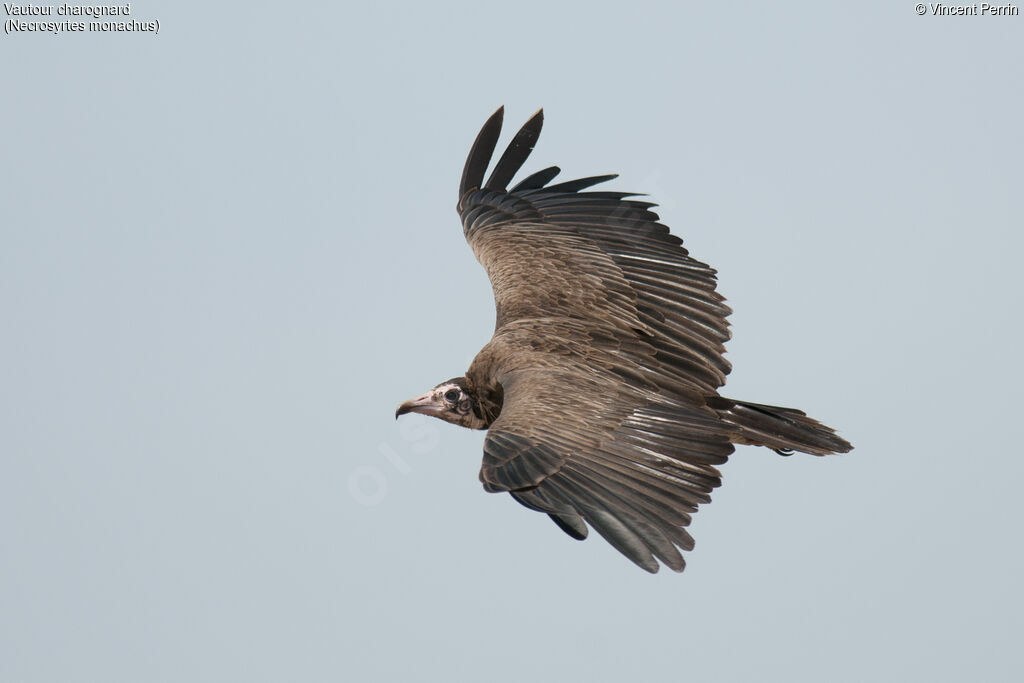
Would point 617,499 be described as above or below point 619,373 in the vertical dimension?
below

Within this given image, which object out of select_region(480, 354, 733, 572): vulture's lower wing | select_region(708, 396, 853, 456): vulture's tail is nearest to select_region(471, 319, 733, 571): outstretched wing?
select_region(480, 354, 733, 572): vulture's lower wing

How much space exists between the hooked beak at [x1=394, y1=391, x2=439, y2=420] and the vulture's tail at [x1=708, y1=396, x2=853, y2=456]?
7.32 feet

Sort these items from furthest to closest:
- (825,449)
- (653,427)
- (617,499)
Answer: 1. (825,449)
2. (653,427)
3. (617,499)

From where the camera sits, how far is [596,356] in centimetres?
977

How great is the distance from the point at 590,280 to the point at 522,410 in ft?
6.53

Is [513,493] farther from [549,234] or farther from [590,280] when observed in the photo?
[549,234]

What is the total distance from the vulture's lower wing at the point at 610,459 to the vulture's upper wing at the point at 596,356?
11 millimetres

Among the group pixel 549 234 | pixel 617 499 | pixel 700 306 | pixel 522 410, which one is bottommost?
pixel 617 499

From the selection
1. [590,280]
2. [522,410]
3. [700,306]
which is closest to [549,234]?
[590,280]

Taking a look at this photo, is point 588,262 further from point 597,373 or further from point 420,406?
point 420,406

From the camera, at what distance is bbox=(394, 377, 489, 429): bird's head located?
10562 millimetres

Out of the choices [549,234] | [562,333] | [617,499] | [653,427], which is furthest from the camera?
[549,234]

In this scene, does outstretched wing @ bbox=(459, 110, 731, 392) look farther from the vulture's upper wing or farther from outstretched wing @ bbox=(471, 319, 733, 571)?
outstretched wing @ bbox=(471, 319, 733, 571)

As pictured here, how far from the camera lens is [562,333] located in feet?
Answer: 33.2
